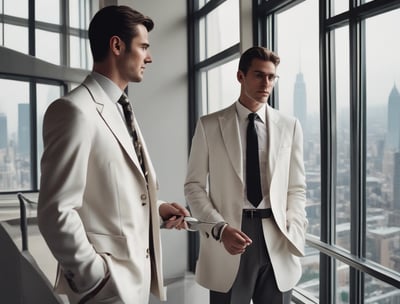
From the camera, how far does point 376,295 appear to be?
211 centimetres

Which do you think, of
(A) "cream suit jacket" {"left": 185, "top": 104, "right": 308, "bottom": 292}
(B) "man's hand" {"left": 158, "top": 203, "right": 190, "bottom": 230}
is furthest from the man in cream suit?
(A) "cream suit jacket" {"left": 185, "top": 104, "right": 308, "bottom": 292}

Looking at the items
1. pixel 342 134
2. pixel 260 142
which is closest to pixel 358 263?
pixel 342 134

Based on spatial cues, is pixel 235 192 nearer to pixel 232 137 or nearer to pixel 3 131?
pixel 232 137

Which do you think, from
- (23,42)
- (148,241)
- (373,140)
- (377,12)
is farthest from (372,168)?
(23,42)

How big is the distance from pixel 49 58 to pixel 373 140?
2.46 m

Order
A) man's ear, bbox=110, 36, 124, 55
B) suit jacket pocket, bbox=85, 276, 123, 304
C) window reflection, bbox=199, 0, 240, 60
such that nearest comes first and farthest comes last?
1. suit jacket pocket, bbox=85, 276, 123, 304
2. man's ear, bbox=110, 36, 124, 55
3. window reflection, bbox=199, 0, 240, 60

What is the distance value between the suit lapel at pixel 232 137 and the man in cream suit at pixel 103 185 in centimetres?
60

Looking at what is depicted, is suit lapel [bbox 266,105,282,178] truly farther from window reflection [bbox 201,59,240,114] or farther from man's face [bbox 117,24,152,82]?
window reflection [bbox 201,59,240,114]

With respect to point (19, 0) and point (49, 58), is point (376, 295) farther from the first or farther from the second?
point (19, 0)

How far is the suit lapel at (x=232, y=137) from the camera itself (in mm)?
1796

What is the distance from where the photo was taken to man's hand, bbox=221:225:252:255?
1546mm

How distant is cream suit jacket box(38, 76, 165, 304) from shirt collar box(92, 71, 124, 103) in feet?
0.08

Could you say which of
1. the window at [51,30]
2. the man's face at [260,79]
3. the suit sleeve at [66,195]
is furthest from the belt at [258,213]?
the window at [51,30]

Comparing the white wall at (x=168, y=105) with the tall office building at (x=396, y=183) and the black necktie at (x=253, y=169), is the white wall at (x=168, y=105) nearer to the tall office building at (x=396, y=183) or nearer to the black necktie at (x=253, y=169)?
the black necktie at (x=253, y=169)
